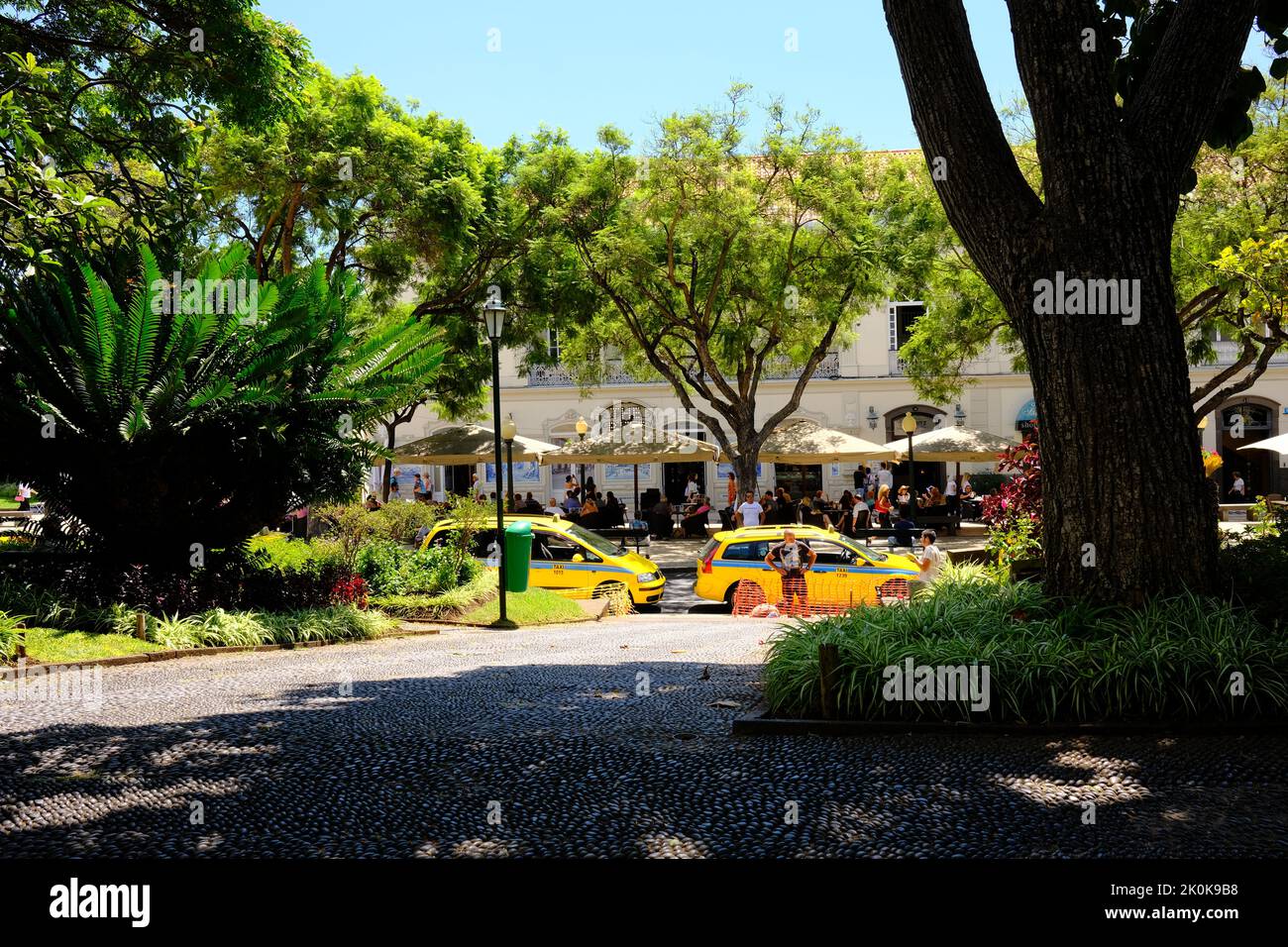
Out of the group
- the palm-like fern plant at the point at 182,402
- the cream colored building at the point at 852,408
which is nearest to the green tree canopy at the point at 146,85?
the palm-like fern plant at the point at 182,402

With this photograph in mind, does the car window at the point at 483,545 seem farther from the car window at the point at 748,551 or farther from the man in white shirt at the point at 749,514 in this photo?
the man in white shirt at the point at 749,514

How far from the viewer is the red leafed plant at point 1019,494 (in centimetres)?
1282

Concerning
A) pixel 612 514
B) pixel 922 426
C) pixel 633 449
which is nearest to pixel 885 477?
pixel 922 426

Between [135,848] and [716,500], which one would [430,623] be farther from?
[716,500]

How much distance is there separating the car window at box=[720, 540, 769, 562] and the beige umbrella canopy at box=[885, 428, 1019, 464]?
11925 millimetres

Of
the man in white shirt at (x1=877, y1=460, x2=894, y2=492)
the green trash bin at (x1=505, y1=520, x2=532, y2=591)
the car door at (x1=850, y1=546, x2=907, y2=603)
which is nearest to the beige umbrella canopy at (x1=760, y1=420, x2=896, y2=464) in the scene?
the man in white shirt at (x1=877, y1=460, x2=894, y2=492)

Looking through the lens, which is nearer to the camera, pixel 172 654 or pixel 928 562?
pixel 172 654

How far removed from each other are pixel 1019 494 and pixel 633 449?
1455 centimetres

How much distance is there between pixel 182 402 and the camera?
11.8 metres

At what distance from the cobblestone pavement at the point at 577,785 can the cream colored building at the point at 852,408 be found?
1229 inches

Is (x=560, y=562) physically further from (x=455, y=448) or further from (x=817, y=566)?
(x=455, y=448)

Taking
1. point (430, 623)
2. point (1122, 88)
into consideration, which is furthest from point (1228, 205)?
point (430, 623)

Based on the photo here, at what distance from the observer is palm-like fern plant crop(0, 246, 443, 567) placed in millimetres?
11430

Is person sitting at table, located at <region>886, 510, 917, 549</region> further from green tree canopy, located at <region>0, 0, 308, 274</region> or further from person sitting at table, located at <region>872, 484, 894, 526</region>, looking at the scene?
green tree canopy, located at <region>0, 0, 308, 274</region>
